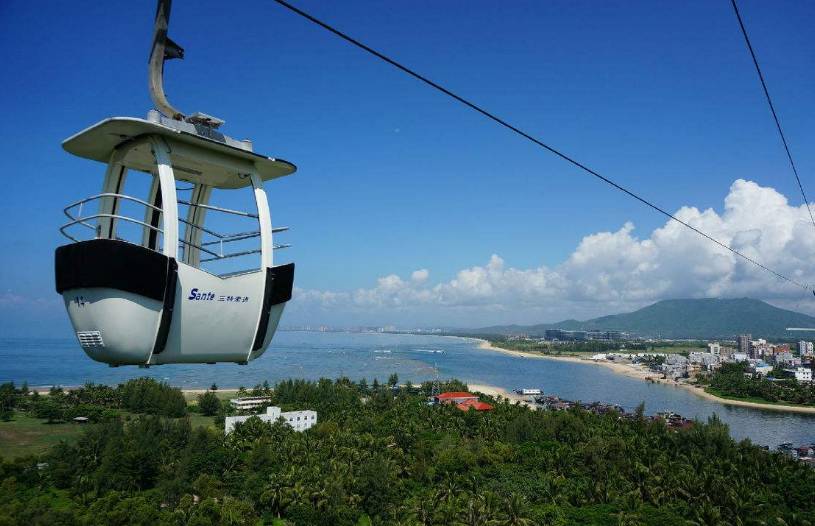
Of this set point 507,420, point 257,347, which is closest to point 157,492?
point 507,420

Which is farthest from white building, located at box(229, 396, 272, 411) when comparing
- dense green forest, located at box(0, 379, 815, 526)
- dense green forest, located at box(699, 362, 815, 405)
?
dense green forest, located at box(699, 362, 815, 405)

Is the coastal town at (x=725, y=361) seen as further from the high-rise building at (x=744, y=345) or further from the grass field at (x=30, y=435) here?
the grass field at (x=30, y=435)

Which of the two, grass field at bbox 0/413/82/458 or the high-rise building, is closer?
grass field at bbox 0/413/82/458

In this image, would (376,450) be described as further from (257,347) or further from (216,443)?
(257,347)

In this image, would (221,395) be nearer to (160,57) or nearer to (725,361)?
(160,57)

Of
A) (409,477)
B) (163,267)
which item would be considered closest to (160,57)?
(163,267)

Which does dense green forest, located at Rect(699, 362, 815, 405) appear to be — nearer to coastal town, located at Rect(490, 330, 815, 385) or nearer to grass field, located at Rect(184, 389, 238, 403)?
coastal town, located at Rect(490, 330, 815, 385)
